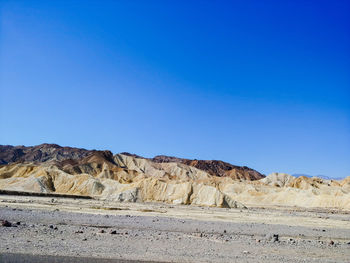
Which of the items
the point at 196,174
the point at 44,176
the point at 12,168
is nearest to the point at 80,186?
the point at 44,176

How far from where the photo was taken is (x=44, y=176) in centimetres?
9556

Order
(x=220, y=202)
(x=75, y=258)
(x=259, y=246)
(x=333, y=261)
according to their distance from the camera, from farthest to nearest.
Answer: (x=220, y=202), (x=259, y=246), (x=333, y=261), (x=75, y=258)

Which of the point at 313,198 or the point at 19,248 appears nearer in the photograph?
the point at 19,248

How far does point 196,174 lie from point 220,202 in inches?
4486

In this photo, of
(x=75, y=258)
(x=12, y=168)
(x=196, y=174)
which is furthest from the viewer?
(x=196, y=174)

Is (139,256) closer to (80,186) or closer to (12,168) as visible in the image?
(80,186)

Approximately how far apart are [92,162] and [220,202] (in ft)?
296

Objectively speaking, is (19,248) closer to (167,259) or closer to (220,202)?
(167,259)

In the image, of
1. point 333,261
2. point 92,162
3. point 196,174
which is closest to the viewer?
point 333,261

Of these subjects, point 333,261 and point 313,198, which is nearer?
point 333,261

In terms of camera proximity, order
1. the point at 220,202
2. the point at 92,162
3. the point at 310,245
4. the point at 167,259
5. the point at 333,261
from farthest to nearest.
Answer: the point at 92,162 → the point at 220,202 → the point at 310,245 → the point at 333,261 → the point at 167,259

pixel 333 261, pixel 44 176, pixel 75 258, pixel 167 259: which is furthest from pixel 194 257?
pixel 44 176

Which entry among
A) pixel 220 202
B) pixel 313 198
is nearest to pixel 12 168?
pixel 220 202

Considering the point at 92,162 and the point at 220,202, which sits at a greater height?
the point at 92,162
